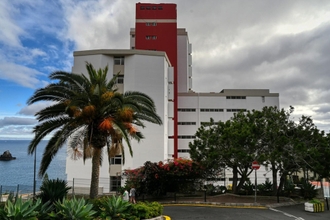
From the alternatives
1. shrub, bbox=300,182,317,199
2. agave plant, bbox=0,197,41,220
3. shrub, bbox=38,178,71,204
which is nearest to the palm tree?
shrub, bbox=38,178,71,204

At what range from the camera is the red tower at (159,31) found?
152 ft

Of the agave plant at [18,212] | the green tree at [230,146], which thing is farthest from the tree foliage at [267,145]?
the agave plant at [18,212]

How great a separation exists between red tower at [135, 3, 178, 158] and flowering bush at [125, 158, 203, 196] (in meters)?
22.3

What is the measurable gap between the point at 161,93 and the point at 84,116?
2186 centimetres

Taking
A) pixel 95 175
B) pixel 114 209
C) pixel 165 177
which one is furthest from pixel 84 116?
pixel 165 177

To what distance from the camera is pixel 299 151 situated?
19.4m

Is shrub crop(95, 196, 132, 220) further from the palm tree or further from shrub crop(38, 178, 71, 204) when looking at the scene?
the palm tree

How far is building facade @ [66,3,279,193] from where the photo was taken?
112ft

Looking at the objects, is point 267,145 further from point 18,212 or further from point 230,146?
point 18,212

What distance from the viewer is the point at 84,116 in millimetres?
14617

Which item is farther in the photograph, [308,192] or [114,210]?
[308,192]

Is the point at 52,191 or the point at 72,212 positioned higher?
the point at 52,191

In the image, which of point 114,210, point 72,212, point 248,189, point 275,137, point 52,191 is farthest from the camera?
point 248,189

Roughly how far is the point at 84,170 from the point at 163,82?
13828mm
